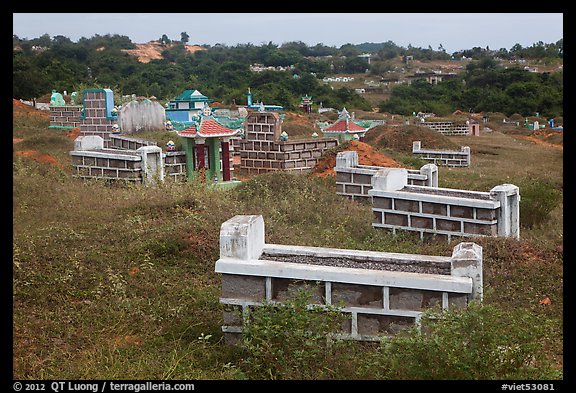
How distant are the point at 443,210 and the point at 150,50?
407 ft

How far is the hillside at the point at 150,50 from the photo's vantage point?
116 meters

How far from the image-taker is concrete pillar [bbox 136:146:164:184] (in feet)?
56.6

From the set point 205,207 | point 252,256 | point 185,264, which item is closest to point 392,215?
point 205,207

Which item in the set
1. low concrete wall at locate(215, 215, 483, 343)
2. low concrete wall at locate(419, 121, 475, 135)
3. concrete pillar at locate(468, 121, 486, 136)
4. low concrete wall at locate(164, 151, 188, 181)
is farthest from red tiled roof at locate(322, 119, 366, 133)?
concrete pillar at locate(468, 121, 486, 136)

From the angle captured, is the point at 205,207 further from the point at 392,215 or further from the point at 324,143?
the point at 324,143

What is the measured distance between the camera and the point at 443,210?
1231cm

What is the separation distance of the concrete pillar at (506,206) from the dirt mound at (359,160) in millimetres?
8994

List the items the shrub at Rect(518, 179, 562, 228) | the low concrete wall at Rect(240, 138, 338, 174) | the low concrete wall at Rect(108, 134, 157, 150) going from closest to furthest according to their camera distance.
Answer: the shrub at Rect(518, 179, 562, 228), the low concrete wall at Rect(108, 134, 157, 150), the low concrete wall at Rect(240, 138, 338, 174)

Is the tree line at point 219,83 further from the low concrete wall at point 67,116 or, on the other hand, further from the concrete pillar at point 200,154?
the concrete pillar at point 200,154

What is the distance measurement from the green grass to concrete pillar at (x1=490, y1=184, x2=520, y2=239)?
1.31ft

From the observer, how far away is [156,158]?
17781mm

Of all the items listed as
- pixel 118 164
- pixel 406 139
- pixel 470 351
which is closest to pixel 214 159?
pixel 118 164

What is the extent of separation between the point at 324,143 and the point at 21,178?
10857 mm

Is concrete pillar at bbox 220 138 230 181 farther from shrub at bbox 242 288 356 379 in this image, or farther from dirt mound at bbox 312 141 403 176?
shrub at bbox 242 288 356 379
